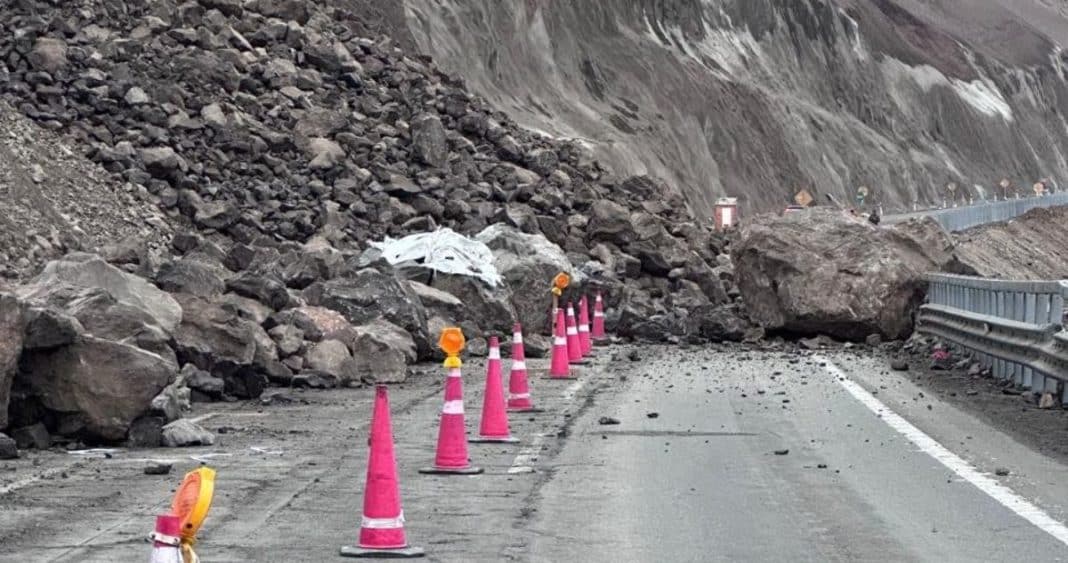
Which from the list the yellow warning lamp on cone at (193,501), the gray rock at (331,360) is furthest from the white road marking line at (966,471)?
the gray rock at (331,360)

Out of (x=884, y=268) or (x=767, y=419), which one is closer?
(x=767, y=419)

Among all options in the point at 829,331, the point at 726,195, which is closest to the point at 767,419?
the point at 829,331

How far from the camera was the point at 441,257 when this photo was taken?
2625cm

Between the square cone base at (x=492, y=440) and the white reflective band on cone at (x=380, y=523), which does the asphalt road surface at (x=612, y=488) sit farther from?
the white reflective band on cone at (x=380, y=523)

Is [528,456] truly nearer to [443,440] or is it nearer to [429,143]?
[443,440]

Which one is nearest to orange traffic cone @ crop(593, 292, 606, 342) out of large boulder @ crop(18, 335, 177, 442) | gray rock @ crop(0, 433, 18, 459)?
large boulder @ crop(18, 335, 177, 442)

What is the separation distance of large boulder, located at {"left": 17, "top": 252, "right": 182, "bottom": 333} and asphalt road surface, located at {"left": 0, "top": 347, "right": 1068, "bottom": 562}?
4.18ft

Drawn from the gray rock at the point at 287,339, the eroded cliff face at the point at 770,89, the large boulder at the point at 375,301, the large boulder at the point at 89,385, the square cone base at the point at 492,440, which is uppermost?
the eroded cliff face at the point at 770,89

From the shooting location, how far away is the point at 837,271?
2653 cm

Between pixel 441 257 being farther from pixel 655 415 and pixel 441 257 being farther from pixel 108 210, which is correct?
pixel 655 415

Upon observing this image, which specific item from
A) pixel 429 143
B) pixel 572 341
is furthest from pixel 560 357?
pixel 429 143

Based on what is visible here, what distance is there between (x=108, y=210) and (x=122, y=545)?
1982 centimetres

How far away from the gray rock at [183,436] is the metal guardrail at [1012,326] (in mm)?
7095

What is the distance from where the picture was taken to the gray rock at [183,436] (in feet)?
44.0
